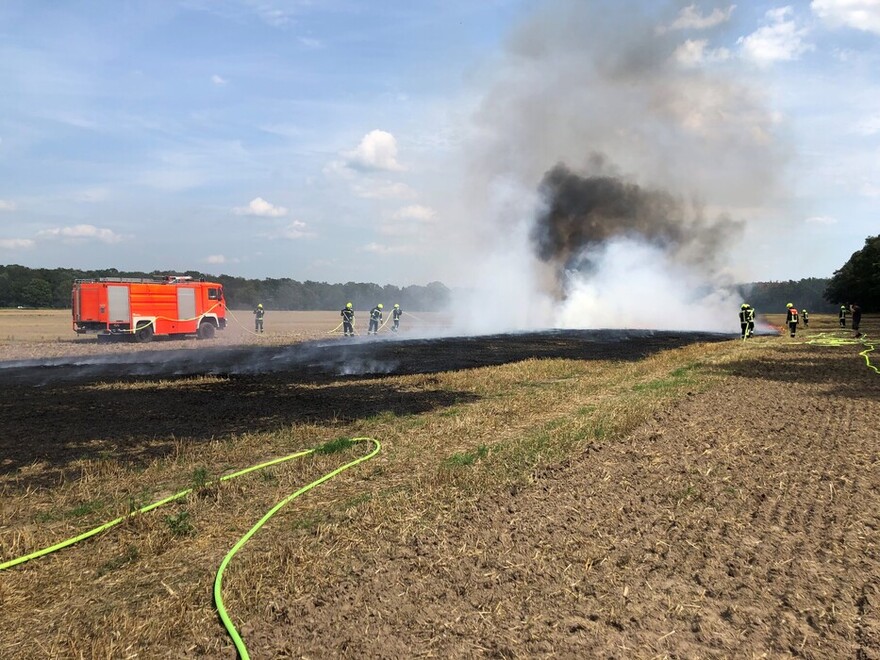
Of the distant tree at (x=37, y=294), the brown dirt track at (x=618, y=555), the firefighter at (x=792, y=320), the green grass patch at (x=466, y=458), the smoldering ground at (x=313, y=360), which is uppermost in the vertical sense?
the distant tree at (x=37, y=294)

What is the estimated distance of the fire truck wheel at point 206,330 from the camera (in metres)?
32.4

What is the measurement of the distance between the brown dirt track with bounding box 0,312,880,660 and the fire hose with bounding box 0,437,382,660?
95 millimetres

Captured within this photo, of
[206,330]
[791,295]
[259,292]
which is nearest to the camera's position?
[206,330]

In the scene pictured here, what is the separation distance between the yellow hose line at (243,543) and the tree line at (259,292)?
193 feet

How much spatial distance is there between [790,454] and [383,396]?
25.4 ft

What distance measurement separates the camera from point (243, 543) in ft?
16.8

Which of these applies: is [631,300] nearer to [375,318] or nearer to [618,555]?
[375,318]

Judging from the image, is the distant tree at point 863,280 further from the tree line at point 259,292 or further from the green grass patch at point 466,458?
the green grass patch at point 466,458

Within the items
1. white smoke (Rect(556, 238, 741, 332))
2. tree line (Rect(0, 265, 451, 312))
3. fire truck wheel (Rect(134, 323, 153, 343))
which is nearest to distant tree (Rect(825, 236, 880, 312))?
white smoke (Rect(556, 238, 741, 332))

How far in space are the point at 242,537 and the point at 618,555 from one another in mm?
3077

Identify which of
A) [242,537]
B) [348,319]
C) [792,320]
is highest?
[348,319]

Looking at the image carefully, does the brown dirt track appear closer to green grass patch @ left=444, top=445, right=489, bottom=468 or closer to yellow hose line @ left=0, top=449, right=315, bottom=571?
yellow hose line @ left=0, top=449, right=315, bottom=571

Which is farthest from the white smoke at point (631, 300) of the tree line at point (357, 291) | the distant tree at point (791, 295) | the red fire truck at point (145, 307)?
the distant tree at point (791, 295)

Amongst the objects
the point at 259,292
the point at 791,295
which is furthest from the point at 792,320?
the point at 791,295
